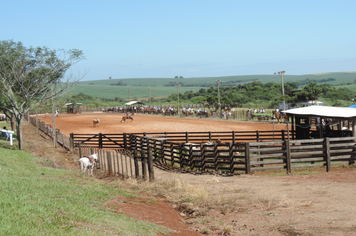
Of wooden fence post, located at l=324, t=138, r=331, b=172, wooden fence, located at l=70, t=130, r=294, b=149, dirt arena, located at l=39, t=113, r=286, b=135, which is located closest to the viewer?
wooden fence post, located at l=324, t=138, r=331, b=172

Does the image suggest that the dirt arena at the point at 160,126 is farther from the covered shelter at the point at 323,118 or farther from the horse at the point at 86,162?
the horse at the point at 86,162

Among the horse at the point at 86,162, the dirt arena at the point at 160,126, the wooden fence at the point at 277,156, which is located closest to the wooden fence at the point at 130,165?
the horse at the point at 86,162

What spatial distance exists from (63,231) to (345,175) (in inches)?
415

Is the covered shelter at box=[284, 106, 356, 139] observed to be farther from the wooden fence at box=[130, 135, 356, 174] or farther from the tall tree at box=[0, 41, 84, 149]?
the tall tree at box=[0, 41, 84, 149]

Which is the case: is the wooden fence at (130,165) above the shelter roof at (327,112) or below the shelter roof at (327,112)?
below

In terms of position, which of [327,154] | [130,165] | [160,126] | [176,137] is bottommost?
[160,126]

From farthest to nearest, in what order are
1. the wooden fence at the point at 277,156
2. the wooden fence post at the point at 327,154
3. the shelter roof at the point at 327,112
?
the shelter roof at the point at 327,112
the wooden fence post at the point at 327,154
the wooden fence at the point at 277,156

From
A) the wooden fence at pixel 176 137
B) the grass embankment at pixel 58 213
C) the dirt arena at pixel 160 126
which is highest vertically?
the grass embankment at pixel 58 213

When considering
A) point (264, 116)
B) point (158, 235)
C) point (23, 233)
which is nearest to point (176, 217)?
point (158, 235)

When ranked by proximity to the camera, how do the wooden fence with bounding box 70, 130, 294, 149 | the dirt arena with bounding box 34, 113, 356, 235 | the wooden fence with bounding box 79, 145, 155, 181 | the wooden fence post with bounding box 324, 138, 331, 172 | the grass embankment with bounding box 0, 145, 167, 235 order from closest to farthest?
the grass embankment with bounding box 0, 145, 167, 235 → the dirt arena with bounding box 34, 113, 356, 235 → the wooden fence with bounding box 79, 145, 155, 181 → the wooden fence post with bounding box 324, 138, 331, 172 → the wooden fence with bounding box 70, 130, 294, 149

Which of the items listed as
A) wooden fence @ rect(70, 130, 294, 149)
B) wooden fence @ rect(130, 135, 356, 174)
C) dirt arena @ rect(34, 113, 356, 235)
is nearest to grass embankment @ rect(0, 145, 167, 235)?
dirt arena @ rect(34, 113, 356, 235)

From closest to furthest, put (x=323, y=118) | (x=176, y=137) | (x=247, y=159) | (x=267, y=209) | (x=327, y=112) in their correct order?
(x=267, y=209), (x=247, y=159), (x=327, y=112), (x=323, y=118), (x=176, y=137)

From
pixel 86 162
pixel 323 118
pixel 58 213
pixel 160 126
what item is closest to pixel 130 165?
pixel 86 162

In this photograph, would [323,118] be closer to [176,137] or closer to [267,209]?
[176,137]
